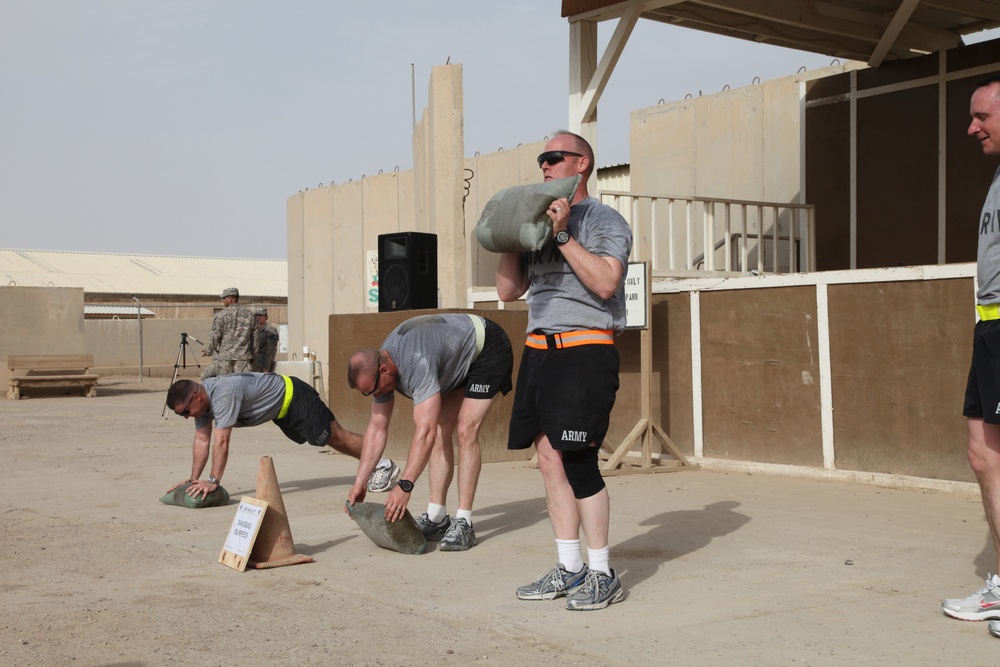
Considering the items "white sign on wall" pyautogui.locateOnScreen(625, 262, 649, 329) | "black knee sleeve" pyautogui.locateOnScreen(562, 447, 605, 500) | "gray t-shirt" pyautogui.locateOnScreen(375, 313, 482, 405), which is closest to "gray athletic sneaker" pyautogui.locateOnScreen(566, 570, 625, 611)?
"black knee sleeve" pyautogui.locateOnScreen(562, 447, 605, 500)

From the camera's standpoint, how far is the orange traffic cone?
589 centimetres

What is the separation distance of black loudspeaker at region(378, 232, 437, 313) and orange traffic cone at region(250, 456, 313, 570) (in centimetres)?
531

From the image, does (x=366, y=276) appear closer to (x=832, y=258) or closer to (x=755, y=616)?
(x=832, y=258)

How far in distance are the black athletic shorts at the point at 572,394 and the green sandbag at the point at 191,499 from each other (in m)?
3.54

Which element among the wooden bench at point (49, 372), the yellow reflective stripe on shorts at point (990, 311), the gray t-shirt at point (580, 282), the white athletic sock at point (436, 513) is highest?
the gray t-shirt at point (580, 282)

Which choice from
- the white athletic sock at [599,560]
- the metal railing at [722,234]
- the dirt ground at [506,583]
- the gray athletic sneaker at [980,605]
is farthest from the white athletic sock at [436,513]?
the metal railing at [722,234]

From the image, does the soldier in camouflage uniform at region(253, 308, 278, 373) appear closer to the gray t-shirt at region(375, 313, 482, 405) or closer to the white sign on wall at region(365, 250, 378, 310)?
the white sign on wall at region(365, 250, 378, 310)

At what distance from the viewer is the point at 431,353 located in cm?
638

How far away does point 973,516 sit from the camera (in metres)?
7.24

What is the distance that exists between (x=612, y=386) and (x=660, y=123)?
465 inches

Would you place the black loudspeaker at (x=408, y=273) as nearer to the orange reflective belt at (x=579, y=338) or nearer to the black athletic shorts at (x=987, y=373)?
the orange reflective belt at (x=579, y=338)

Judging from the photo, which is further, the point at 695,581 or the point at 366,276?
the point at 366,276

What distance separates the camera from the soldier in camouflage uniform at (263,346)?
45.1 feet

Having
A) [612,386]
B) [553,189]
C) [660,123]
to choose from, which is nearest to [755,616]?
[612,386]
